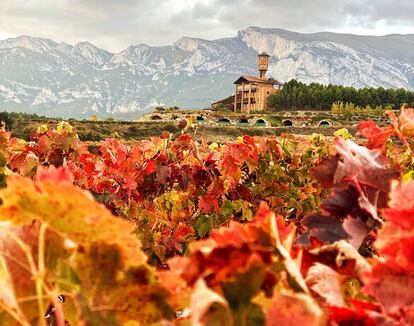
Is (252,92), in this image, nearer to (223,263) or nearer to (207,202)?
(207,202)

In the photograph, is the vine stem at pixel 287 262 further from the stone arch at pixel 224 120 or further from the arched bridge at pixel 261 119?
the stone arch at pixel 224 120

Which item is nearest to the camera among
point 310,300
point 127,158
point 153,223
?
point 310,300

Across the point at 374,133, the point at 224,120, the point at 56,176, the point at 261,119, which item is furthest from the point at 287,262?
the point at 224,120

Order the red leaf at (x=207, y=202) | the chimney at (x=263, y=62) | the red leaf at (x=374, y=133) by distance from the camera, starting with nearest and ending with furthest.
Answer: the red leaf at (x=374, y=133)
the red leaf at (x=207, y=202)
the chimney at (x=263, y=62)

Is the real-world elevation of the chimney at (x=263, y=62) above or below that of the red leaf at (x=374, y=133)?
above

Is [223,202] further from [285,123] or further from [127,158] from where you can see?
[285,123]

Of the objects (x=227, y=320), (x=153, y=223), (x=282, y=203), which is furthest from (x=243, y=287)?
(x=282, y=203)

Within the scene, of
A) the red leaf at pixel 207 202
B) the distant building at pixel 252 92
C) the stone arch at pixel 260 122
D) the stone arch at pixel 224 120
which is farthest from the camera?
the distant building at pixel 252 92

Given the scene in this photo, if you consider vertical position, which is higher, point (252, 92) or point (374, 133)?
point (252, 92)

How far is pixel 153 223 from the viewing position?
3598 mm

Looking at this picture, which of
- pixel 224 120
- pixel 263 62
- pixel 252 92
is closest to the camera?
pixel 224 120

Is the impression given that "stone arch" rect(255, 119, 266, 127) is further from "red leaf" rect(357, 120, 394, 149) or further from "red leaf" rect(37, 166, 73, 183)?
"red leaf" rect(37, 166, 73, 183)

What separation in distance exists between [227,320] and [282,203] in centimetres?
366

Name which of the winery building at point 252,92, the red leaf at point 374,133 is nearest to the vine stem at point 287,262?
the red leaf at point 374,133
